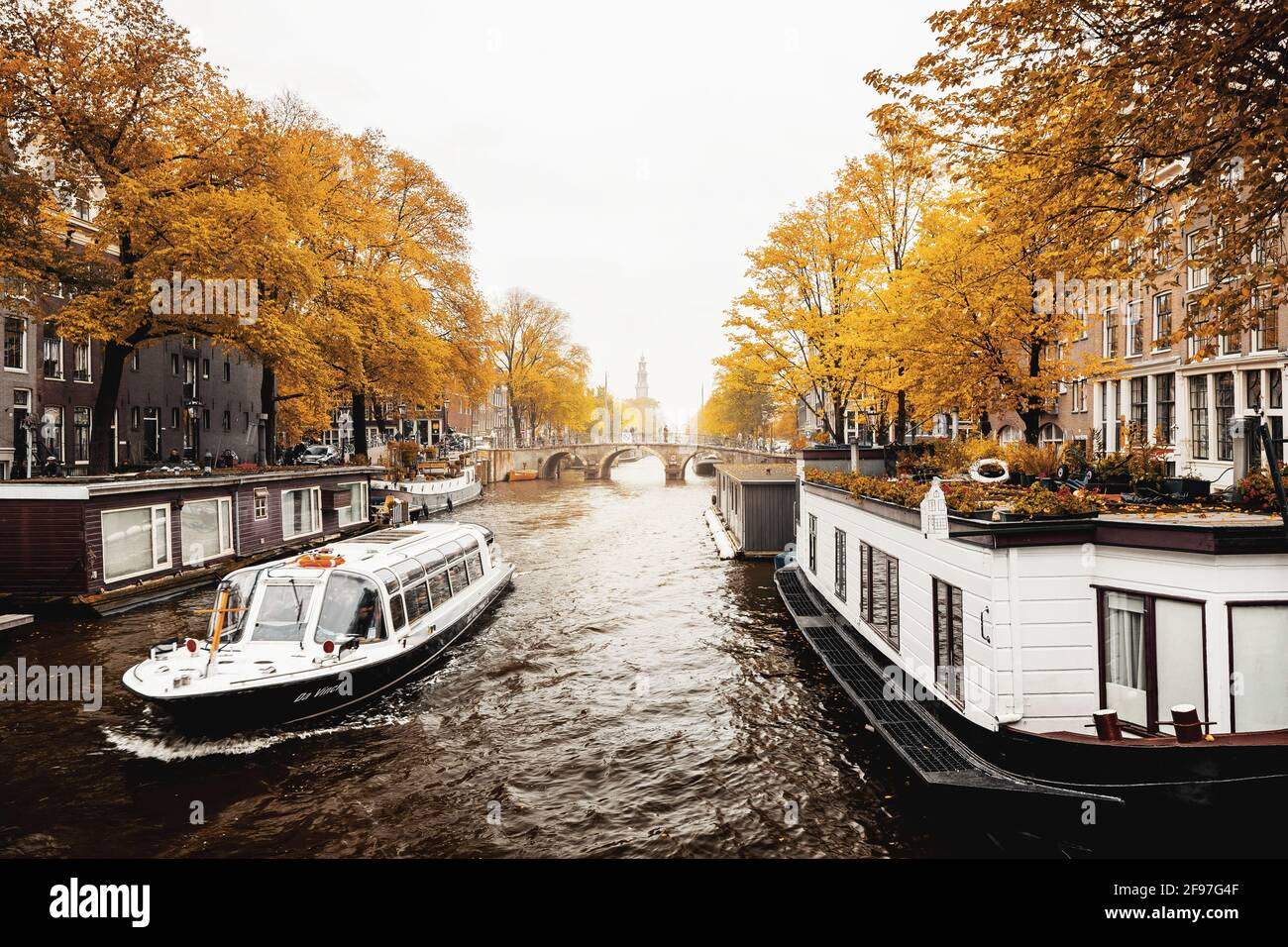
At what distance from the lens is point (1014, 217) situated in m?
11.1

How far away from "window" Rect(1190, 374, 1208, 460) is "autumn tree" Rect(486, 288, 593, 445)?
5675cm

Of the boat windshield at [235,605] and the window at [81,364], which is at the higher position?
the window at [81,364]

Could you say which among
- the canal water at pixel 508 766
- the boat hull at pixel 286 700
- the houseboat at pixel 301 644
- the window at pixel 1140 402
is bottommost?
the canal water at pixel 508 766

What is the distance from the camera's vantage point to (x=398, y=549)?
1708 cm

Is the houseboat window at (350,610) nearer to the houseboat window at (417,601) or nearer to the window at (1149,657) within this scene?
the houseboat window at (417,601)

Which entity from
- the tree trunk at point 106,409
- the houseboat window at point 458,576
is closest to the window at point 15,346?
the tree trunk at point 106,409

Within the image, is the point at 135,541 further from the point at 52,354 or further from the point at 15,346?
the point at 52,354

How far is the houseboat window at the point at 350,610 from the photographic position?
13750 millimetres

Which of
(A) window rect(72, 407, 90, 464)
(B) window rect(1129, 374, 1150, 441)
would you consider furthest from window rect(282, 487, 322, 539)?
(B) window rect(1129, 374, 1150, 441)

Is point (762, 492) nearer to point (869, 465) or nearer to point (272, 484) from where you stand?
point (869, 465)

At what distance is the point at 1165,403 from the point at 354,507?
1408 inches

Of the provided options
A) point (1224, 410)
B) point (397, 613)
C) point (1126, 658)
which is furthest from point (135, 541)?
point (1224, 410)

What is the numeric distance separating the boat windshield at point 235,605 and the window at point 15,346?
76.3 feet
